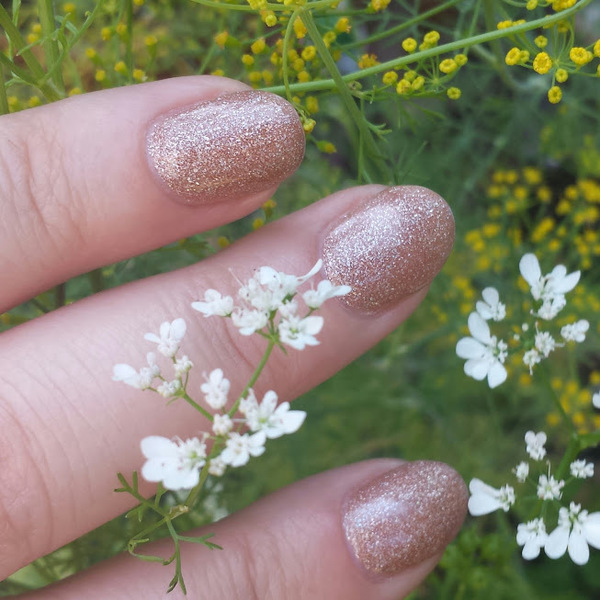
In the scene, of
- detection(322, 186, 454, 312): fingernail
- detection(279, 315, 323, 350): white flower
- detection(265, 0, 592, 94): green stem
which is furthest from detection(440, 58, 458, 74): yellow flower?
detection(279, 315, 323, 350): white flower

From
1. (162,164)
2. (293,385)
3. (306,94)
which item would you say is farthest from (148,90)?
(293,385)

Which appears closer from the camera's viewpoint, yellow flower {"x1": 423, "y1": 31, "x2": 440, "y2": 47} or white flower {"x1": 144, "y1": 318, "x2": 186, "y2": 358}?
white flower {"x1": 144, "y1": 318, "x2": 186, "y2": 358}

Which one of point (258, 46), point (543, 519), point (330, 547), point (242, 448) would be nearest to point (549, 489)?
point (543, 519)

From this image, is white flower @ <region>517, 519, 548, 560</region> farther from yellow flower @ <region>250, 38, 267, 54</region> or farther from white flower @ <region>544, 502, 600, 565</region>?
yellow flower @ <region>250, 38, 267, 54</region>

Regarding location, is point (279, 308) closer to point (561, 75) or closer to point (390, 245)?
point (390, 245)

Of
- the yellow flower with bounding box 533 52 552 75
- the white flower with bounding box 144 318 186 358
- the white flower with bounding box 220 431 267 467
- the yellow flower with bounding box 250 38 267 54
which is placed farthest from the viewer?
the yellow flower with bounding box 250 38 267 54

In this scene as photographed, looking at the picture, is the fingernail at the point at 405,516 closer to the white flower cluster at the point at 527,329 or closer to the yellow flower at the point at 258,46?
the white flower cluster at the point at 527,329

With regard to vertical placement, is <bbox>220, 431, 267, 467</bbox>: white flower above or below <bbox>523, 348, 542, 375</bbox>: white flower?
above

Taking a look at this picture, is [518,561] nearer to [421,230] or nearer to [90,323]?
[421,230]
